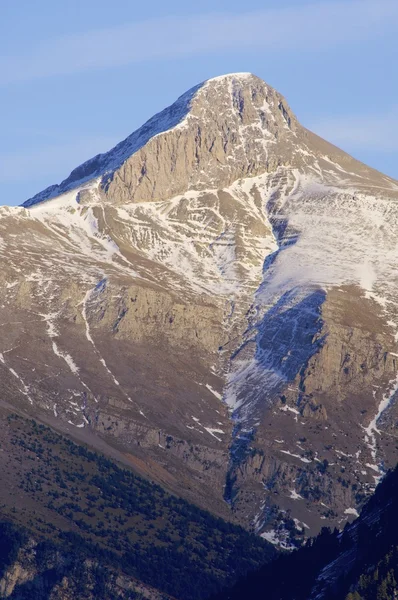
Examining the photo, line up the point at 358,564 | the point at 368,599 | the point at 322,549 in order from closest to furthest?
1. the point at 368,599
2. the point at 358,564
3. the point at 322,549

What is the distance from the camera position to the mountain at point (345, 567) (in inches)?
6216

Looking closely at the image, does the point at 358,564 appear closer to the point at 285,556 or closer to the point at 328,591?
the point at 328,591

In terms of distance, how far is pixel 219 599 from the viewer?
188 meters

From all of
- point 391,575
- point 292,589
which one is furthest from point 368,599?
point 292,589

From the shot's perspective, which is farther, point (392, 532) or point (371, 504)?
point (371, 504)

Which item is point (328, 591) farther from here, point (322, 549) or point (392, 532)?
point (322, 549)

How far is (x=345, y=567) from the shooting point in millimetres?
169000

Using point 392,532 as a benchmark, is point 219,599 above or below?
below

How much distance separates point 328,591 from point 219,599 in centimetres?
2661

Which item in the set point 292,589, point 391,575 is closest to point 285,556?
point 292,589

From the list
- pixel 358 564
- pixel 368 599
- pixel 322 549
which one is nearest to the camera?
pixel 368 599

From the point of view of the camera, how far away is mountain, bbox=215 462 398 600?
6216 inches

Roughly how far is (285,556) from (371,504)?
496 inches

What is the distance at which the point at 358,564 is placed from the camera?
16562cm
